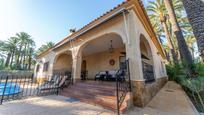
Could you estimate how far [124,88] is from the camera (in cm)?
461

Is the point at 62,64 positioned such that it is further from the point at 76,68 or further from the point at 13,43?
the point at 13,43

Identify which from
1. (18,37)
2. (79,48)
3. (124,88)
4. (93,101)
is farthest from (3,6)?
(18,37)

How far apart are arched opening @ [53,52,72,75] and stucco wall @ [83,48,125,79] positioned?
6.84 ft

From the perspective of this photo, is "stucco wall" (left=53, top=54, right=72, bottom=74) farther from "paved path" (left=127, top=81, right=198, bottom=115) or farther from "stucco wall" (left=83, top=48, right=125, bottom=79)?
"paved path" (left=127, top=81, right=198, bottom=115)

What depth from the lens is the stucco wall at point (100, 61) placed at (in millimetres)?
9820

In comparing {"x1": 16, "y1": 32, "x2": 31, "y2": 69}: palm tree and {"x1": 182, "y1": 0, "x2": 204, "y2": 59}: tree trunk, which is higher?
{"x1": 16, "y1": 32, "x2": 31, "y2": 69}: palm tree

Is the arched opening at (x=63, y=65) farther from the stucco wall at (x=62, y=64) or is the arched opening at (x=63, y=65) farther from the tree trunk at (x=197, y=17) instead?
the tree trunk at (x=197, y=17)

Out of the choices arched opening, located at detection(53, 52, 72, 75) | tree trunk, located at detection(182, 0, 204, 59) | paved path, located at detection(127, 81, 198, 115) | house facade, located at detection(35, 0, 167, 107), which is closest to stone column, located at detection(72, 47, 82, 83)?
house facade, located at detection(35, 0, 167, 107)

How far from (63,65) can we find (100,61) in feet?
14.6

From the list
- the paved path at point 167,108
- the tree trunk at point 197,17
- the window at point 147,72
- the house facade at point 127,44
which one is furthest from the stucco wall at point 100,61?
the tree trunk at point 197,17

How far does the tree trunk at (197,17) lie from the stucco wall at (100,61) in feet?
18.1

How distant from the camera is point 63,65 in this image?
12.0 meters

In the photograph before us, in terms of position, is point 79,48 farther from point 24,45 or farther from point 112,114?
point 24,45

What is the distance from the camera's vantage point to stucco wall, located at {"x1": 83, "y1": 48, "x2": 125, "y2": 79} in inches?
387
